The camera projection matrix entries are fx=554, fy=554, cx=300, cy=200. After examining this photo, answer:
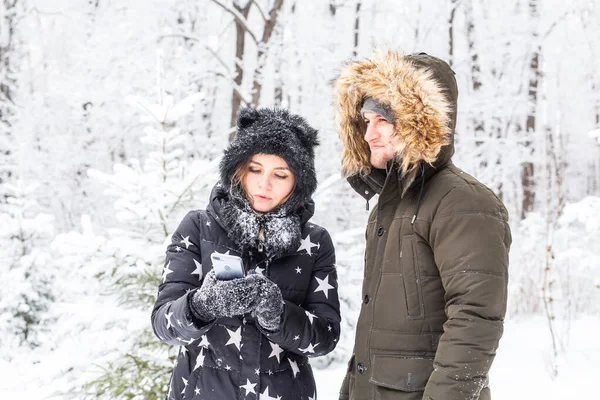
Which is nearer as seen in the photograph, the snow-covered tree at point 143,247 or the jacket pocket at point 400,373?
the jacket pocket at point 400,373

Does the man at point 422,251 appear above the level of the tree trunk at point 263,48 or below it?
below

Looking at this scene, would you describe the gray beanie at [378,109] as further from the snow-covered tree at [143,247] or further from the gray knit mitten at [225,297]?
the snow-covered tree at [143,247]

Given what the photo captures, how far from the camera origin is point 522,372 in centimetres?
604

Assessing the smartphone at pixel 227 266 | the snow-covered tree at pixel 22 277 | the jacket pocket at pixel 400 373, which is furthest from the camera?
the snow-covered tree at pixel 22 277

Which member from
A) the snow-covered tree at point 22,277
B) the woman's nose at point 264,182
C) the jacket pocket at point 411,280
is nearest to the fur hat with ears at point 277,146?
the woman's nose at point 264,182

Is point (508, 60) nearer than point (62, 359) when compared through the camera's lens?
No

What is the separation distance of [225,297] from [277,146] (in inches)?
29.0

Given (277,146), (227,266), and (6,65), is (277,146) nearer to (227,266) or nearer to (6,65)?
(227,266)

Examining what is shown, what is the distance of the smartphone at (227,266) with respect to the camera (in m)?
1.99

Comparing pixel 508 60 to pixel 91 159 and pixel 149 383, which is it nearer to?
pixel 91 159

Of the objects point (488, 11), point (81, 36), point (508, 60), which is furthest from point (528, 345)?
point (81, 36)

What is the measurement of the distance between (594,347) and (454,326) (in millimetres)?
6085

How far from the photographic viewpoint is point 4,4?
13.9m

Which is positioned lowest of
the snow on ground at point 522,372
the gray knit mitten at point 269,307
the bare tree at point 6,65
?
the snow on ground at point 522,372
